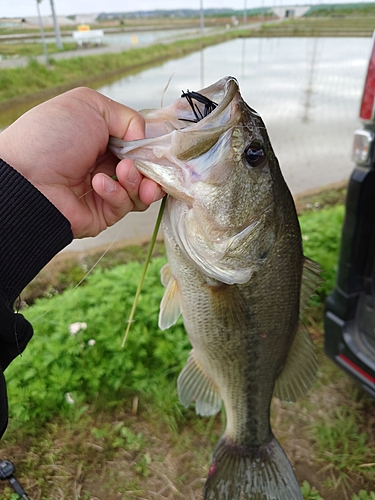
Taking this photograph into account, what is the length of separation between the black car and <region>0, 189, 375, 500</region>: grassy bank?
0.70 feet

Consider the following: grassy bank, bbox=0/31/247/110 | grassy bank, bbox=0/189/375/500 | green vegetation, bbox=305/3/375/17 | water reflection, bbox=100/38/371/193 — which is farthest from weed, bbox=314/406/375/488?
green vegetation, bbox=305/3/375/17

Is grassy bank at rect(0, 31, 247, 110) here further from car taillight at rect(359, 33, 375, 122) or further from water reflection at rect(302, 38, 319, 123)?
water reflection at rect(302, 38, 319, 123)

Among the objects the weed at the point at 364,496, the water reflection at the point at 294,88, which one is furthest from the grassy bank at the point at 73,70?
the weed at the point at 364,496

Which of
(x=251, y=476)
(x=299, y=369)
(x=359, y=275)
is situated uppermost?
(x=299, y=369)

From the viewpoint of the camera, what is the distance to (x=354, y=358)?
8.00 ft

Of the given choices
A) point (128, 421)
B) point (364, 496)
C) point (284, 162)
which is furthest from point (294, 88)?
point (364, 496)

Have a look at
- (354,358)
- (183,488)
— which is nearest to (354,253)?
(354,358)

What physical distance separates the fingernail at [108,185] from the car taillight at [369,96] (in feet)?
5.65

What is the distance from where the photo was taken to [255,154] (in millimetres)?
1122

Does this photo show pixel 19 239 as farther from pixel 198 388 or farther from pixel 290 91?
pixel 290 91

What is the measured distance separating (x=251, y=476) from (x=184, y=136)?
1.34 metres

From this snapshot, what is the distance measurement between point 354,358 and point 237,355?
1267 millimetres

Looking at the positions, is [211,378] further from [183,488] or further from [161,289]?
[161,289]

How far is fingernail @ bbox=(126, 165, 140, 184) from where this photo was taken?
1.15m
